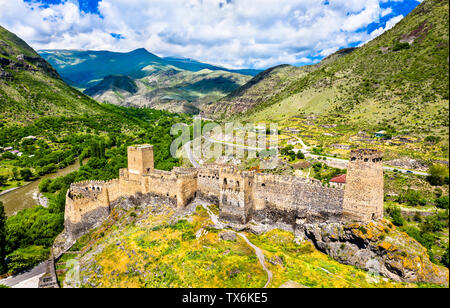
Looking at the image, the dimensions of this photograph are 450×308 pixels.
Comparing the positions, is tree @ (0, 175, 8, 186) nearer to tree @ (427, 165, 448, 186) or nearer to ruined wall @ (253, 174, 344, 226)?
ruined wall @ (253, 174, 344, 226)

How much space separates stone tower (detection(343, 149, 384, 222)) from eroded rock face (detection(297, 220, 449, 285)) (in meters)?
0.95

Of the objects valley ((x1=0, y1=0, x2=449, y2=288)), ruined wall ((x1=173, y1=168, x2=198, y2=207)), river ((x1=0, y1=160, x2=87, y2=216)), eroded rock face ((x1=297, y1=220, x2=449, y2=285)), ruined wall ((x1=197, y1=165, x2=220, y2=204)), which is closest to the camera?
eroded rock face ((x1=297, y1=220, x2=449, y2=285))

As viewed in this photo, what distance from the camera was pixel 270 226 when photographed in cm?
2517

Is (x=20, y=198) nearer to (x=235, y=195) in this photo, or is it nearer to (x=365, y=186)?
(x=235, y=195)

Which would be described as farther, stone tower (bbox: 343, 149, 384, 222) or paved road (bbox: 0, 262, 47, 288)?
paved road (bbox: 0, 262, 47, 288)

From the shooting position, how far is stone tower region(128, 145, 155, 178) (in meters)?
30.1

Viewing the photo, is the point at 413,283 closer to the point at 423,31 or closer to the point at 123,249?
the point at 123,249

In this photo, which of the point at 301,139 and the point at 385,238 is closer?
the point at 385,238

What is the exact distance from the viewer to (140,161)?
98.7 ft

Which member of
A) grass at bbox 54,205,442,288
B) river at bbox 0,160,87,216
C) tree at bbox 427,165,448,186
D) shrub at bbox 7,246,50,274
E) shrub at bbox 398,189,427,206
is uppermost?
tree at bbox 427,165,448,186

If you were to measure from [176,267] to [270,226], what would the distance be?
33.2ft

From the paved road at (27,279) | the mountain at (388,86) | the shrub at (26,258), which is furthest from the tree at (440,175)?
the shrub at (26,258)

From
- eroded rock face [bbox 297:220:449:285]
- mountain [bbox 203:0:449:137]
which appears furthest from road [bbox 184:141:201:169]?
eroded rock face [bbox 297:220:449:285]
